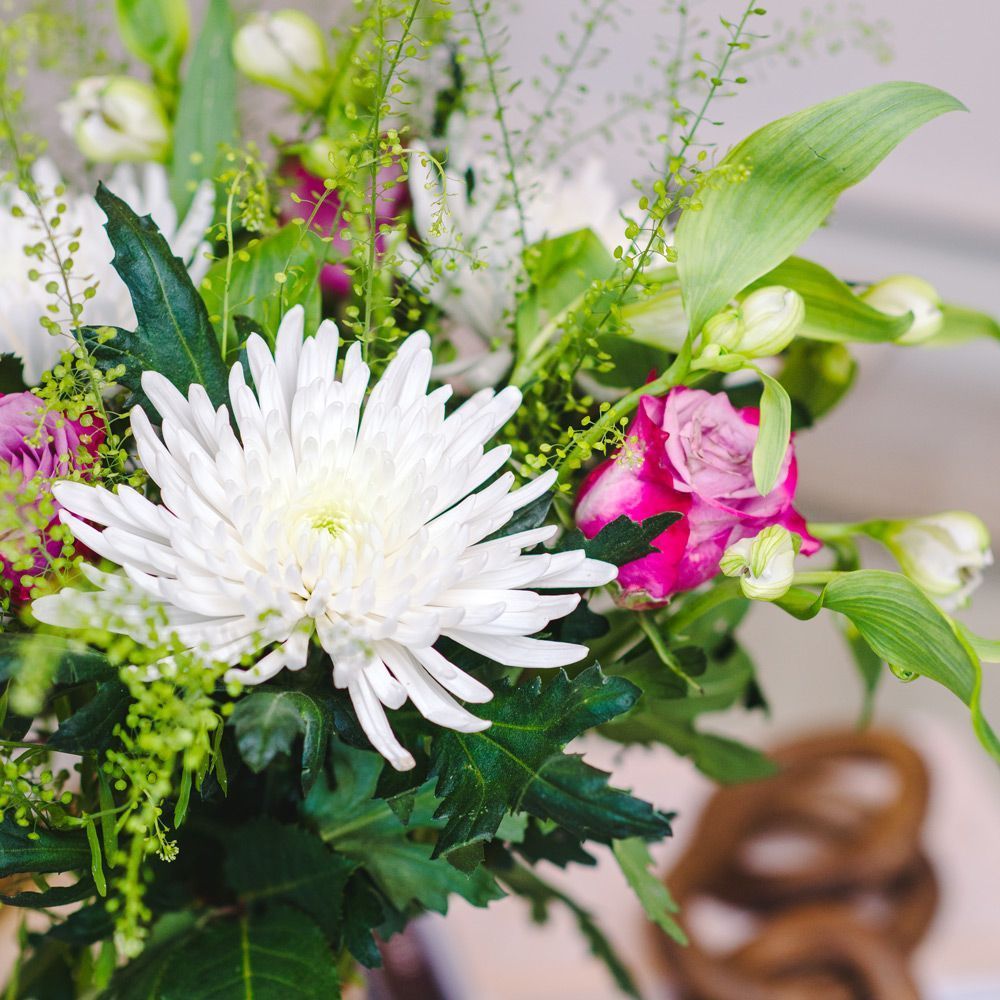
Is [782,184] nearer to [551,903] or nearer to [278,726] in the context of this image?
[278,726]

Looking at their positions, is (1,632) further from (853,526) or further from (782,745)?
(782,745)

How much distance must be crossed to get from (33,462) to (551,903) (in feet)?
0.93

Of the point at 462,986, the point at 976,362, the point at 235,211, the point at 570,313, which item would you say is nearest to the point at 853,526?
the point at 570,313

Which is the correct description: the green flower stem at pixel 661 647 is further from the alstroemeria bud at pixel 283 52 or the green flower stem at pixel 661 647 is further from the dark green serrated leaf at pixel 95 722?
the alstroemeria bud at pixel 283 52

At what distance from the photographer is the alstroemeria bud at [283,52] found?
0.40 meters

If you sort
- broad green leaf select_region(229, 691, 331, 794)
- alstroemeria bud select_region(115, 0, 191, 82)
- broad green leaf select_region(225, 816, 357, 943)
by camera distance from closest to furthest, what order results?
broad green leaf select_region(229, 691, 331, 794), broad green leaf select_region(225, 816, 357, 943), alstroemeria bud select_region(115, 0, 191, 82)

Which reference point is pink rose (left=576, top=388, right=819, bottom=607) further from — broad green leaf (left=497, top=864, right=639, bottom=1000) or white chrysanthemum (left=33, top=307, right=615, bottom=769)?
broad green leaf (left=497, top=864, right=639, bottom=1000)

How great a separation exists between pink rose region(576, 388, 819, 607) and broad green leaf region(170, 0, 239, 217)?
21 centimetres

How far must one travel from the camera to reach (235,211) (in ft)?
1.15

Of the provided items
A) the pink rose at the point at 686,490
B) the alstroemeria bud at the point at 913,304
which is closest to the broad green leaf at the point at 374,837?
the pink rose at the point at 686,490

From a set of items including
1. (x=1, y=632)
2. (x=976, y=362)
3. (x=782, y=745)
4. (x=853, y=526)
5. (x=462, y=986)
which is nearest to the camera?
(x=1, y=632)

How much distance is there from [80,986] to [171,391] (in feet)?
0.79

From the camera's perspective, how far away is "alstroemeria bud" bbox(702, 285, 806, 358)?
0.28 metres

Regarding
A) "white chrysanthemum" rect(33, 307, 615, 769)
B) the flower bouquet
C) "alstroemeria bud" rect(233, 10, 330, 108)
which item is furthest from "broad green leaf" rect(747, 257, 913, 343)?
"alstroemeria bud" rect(233, 10, 330, 108)
